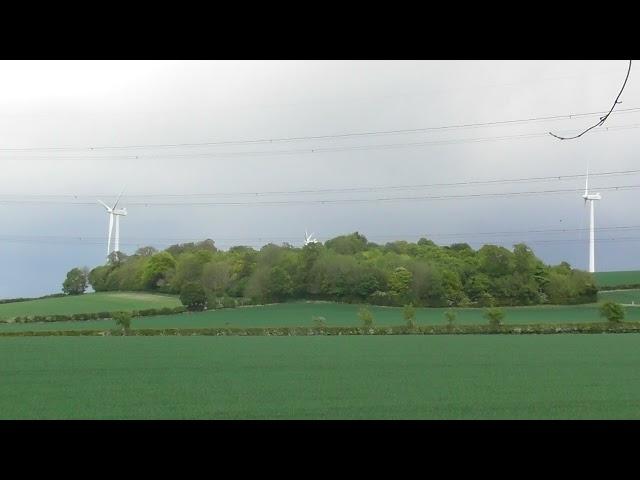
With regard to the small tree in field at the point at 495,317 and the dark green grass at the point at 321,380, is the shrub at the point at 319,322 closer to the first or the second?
the small tree in field at the point at 495,317

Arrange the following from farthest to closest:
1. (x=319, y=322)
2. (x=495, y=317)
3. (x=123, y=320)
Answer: (x=319, y=322)
(x=495, y=317)
(x=123, y=320)

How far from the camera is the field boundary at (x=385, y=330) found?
1362 inches

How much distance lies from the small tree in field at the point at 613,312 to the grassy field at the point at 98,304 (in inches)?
865

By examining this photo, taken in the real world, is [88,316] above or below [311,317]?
below

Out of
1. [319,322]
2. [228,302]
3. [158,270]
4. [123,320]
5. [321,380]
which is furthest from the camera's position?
[158,270]

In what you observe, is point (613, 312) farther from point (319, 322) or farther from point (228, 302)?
point (228, 302)

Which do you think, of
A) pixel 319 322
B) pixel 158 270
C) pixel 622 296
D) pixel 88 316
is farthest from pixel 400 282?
pixel 88 316

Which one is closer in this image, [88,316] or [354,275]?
[88,316]

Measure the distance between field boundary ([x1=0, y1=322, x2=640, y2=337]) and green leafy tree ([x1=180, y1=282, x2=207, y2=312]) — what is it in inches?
176

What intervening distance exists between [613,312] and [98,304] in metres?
26.7

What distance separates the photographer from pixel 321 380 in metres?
16.0

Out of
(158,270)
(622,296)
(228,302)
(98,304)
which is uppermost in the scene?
(158,270)
